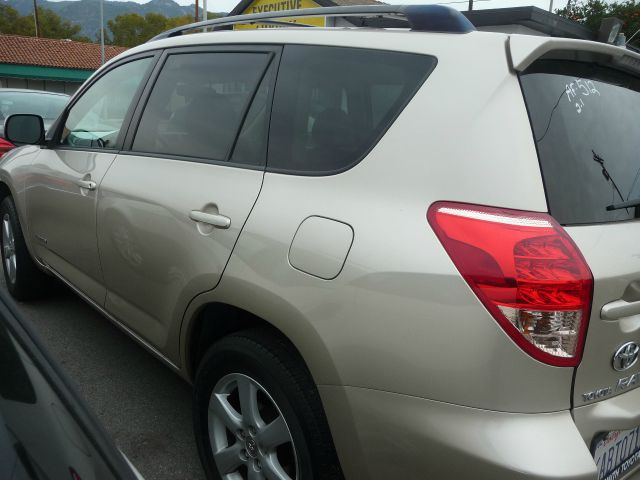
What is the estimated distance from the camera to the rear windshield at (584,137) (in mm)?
1543

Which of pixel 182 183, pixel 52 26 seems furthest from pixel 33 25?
pixel 182 183

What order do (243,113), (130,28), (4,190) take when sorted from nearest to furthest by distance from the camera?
1. (243,113)
2. (4,190)
3. (130,28)

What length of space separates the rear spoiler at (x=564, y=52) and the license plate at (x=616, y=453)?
1.04m

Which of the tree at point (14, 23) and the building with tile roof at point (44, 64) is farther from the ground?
the tree at point (14, 23)

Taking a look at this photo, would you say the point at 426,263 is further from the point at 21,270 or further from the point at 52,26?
the point at 52,26

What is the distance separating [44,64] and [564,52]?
153 feet

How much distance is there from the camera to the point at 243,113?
7.27 feet

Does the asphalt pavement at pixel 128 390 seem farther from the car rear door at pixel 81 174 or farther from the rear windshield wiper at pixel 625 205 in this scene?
the rear windshield wiper at pixel 625 205

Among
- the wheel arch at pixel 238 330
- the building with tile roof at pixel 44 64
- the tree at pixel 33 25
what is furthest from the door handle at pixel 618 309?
the tree at pixel 33 25

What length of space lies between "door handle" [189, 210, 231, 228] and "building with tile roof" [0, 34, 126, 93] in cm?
4381

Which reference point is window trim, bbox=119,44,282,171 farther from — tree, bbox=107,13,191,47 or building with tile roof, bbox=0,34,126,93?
tree, bbox=107,13,191,47

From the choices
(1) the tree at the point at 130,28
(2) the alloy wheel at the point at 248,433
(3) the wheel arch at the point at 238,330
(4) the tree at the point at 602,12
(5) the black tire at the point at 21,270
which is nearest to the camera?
(3) the wheel arch at the point at 238,330

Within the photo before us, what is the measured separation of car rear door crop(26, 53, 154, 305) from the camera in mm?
2932

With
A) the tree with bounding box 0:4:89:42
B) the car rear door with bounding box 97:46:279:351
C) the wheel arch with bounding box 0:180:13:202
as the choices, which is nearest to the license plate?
the car rear door with bounding box 97:46:279:351
